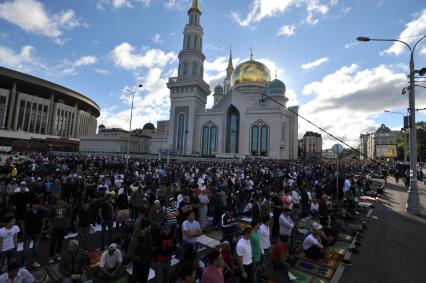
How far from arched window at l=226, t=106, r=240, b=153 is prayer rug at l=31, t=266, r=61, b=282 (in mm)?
48666

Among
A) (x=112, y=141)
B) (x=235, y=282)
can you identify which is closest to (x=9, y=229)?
(x=235, y=282)

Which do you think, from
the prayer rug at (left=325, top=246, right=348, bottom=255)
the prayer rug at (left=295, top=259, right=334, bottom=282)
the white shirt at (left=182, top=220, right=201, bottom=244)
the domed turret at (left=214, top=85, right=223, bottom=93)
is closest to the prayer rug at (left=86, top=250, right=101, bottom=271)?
the white shirt at (left=182, top=220, right=201, bottom=244)

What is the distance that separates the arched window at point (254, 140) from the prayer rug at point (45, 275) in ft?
155

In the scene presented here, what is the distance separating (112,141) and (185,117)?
65.5 feet

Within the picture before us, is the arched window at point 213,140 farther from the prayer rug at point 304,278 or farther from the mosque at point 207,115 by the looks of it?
the prayer rug at point 304,278

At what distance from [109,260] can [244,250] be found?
275 centimetres

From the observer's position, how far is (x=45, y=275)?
5402mm

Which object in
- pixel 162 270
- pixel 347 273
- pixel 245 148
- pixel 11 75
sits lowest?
pixel 347 273

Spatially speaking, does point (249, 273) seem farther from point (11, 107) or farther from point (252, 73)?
point (11, 107)

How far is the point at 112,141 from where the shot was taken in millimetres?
59938

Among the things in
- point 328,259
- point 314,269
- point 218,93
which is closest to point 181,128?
point 218,93

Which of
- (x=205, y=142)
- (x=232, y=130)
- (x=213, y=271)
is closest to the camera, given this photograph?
(x=213, y=271)

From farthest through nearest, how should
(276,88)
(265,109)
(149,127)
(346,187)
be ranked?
(149,127), (276,88), (265,109), (346,187)

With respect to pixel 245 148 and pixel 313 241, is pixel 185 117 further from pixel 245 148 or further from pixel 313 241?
pixel 313 241
